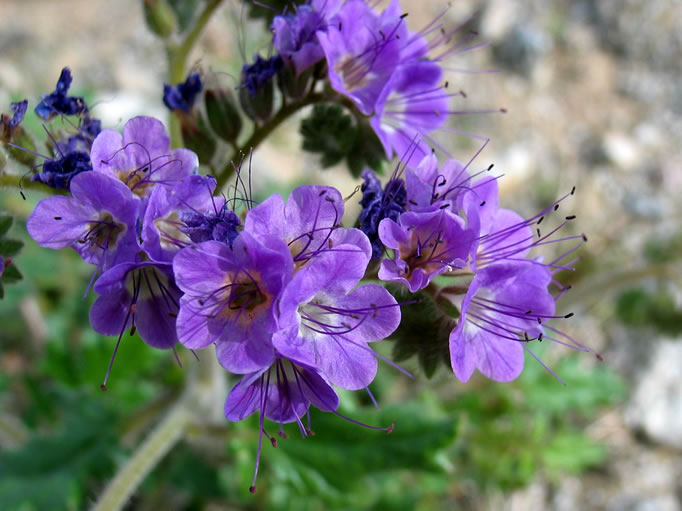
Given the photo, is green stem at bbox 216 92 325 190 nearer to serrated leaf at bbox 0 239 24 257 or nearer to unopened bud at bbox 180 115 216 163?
unopened bud at bbox 180 115 216 163

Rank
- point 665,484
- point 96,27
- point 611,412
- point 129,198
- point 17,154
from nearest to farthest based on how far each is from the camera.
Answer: point 129,198 < point 17,154 < point 665,484 < point 611,412 < point 96,27

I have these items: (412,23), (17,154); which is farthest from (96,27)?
(17,154)

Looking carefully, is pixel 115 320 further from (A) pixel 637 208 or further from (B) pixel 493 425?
(A) pixel 637 208

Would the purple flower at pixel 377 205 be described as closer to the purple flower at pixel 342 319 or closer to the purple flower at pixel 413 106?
the purple flower at pixel 342 319

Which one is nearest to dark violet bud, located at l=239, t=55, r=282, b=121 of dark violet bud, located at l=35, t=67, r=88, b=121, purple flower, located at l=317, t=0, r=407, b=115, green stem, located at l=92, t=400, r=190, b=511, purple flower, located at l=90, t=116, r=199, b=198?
purple flower, located at l=317, t=0, r=407, b=115

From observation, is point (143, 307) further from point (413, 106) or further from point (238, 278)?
point (413, 106)

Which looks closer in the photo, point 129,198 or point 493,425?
point 129,198

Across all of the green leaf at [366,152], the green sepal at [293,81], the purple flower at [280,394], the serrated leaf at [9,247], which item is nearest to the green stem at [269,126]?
the green sepal at [293,81]

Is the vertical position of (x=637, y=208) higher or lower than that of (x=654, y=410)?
higher
